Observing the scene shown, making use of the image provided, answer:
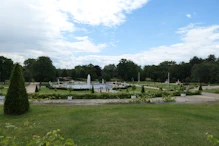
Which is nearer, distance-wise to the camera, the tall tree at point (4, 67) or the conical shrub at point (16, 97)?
the conical shrub at point (16, 97)

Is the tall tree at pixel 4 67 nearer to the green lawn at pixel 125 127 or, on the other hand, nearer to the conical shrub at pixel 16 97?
the conical shrub at pixel 16 97

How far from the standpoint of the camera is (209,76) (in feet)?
182

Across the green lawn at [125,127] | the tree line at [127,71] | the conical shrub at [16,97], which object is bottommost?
the green lawn at [125,127]

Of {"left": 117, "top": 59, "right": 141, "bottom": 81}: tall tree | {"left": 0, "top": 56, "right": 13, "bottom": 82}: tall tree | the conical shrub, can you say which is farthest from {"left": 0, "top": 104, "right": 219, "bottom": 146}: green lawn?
{"left": 117, "top": 59, "right": 141, "bottom": 81}: tall tree

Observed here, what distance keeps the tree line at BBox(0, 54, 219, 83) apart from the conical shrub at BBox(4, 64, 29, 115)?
44100mm

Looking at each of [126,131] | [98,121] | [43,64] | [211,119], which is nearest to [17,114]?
[98,121]

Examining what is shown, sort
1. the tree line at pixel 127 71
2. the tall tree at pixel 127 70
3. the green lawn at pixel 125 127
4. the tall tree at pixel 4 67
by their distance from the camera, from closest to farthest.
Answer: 1. the green lawn at pixel 125 127
2. the tall tree at pixel 4 67
3. the tree line at pixel 127 71
4. the tall tree at pixel 127 70

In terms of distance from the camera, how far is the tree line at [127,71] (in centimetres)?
5397

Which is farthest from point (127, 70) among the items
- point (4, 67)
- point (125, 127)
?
point (125, 127)

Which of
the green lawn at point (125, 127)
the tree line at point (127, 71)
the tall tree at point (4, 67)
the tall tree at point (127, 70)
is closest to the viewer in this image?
the green lawn at point (125, 127)

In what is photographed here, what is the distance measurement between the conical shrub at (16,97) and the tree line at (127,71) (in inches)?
1736

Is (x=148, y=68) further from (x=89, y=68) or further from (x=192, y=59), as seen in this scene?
(x=89, y=68)

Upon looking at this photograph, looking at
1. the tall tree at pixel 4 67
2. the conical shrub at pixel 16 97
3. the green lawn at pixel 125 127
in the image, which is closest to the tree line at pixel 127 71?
the tall tree at pixel 4 67

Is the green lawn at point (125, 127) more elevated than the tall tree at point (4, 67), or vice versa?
the tall tree at point (4, 67)
